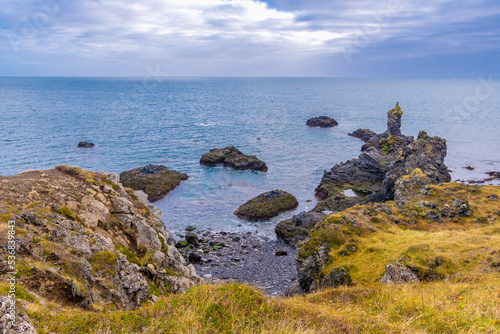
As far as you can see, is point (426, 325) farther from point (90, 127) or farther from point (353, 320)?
point (90, 127)

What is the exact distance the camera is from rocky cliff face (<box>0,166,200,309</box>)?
12375mm

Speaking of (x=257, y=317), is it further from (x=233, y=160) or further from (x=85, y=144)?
(x=85, y=144)

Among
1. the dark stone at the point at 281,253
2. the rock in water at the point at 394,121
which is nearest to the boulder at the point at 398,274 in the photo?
the dark stone at the point at 281,253

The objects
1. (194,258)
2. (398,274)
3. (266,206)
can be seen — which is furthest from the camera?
(266,206)

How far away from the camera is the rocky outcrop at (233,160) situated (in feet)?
238

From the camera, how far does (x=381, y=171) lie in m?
62.3

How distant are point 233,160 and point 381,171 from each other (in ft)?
110

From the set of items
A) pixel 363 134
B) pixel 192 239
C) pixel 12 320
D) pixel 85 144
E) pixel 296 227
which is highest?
pixel 12 320

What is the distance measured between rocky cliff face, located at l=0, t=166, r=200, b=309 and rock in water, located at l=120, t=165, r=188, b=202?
118ft

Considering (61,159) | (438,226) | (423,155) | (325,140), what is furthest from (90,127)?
(438,226)

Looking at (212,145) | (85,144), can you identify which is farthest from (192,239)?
(85,144)

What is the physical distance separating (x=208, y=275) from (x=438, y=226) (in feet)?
77.7

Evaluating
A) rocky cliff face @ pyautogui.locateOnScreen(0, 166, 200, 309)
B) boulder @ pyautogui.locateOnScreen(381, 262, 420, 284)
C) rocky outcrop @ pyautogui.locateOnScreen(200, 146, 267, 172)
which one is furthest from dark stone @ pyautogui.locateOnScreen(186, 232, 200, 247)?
rocky outcrop @ pyautogui.locateOnScreen(200, 146, 267, 172)

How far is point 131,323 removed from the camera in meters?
8.95
